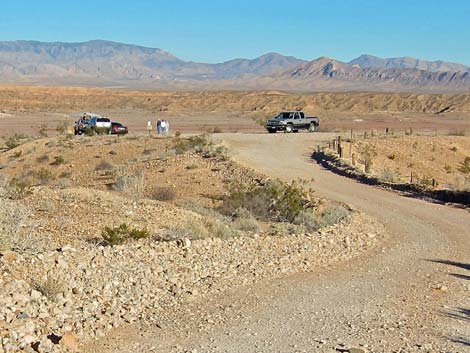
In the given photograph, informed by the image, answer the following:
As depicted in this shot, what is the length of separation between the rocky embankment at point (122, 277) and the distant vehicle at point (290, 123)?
3492cm

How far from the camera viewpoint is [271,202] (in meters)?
19.9

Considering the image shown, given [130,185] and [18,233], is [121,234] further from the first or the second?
[130,185]

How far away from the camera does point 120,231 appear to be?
13094mm

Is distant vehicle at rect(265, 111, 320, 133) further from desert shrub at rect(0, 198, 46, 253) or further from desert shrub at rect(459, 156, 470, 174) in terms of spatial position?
desert shrub at rect(0, 198, 46, 253)

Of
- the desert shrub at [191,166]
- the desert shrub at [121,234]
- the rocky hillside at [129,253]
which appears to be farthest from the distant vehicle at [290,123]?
the desert shrub at [121,234]

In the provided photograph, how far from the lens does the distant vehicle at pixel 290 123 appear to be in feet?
161

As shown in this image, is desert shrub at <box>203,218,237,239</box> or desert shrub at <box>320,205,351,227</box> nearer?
desert shrub at <box>203,218,237,239</box>

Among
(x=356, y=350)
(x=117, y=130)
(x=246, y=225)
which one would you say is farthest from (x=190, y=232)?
(x=117, y=130)

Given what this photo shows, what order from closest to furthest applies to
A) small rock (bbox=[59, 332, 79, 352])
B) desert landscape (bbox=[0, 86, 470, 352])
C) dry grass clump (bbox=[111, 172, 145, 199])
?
small rock (bbox=[59, 332, 79, 352]), desert landscape (bbox=[0, 86, 470, 352]), dry grass clump (bbox=[111, 172, 145, 199])

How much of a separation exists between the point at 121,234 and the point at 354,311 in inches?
194

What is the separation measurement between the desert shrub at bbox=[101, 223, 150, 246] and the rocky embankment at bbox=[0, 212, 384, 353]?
0.70 feet

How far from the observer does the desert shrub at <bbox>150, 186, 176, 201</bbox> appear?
22516 millimetres

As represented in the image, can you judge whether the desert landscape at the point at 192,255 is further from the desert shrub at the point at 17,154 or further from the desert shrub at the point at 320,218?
the desert shrub at the point at 17,154

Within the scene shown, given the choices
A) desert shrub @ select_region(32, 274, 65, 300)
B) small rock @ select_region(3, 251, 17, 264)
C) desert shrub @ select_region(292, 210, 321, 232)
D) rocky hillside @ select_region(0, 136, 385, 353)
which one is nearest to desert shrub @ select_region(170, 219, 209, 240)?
rocky hillside @ select_region(0, 136, 385, 353)
